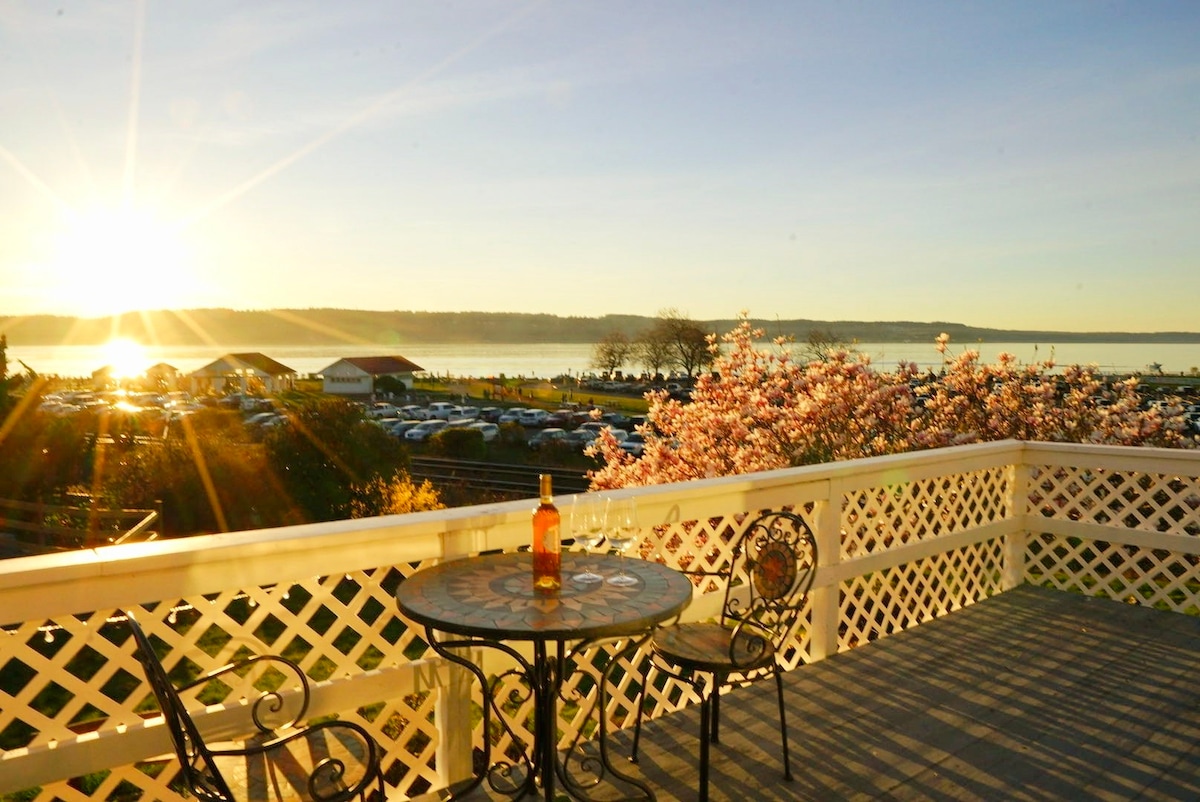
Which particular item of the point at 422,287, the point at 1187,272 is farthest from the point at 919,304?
the point at 422,287

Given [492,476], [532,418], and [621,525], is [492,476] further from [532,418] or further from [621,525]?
[621,525]

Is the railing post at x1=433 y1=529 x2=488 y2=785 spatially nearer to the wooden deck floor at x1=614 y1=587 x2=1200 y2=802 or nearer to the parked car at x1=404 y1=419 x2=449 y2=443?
the wooden deck floor at x1=614 y1=587 x2=1200 y2=802

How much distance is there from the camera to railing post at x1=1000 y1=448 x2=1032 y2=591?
5.61 metres

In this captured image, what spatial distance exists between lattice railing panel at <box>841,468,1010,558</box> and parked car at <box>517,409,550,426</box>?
129 ft

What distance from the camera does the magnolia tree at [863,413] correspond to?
951 centimetres

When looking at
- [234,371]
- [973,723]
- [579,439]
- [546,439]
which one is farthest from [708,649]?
[234,371]

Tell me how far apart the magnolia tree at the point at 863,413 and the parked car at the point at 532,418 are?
3403cm

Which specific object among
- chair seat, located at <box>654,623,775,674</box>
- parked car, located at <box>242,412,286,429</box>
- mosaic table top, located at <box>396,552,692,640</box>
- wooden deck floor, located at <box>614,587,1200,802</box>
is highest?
mosaic table top, located at <box>396,552,692,640</box>

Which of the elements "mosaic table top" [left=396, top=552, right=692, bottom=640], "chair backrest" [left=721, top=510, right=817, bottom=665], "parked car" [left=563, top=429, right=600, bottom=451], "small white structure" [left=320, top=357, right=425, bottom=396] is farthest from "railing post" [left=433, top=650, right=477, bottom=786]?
"small white structure" [left=320, top=357, right=425, bottom=396]

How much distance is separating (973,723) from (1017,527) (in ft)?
7.80

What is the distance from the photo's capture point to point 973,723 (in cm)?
359

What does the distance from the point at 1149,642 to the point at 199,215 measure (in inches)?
970

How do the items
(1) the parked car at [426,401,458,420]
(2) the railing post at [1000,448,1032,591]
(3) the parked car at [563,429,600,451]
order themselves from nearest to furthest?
1. (2) the railing post at [1000,448,1032,591]
2. (3) the parked car at [563,429,600,451]
3. (1) the parked car at [426,401,458,420]

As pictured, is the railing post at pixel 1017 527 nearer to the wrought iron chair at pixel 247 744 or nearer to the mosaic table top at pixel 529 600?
the mosaic table top at pixel 529 600
